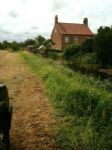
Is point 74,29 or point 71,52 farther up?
point 74,29

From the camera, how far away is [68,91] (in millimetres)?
10609

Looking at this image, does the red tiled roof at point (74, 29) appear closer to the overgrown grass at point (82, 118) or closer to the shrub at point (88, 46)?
the shrub at point (88, 46)

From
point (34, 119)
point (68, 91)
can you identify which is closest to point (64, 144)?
point (34, 119)

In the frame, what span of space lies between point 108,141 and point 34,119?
8.79 ft

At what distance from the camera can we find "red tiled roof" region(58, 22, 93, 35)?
7112cm

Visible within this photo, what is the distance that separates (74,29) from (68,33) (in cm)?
299

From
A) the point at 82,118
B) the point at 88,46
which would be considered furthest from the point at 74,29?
the point at 82,118

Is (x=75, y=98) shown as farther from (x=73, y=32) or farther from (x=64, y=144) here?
(x=73, y=32)

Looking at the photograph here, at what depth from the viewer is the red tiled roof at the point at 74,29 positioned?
2800 inches

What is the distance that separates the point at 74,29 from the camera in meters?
73.0

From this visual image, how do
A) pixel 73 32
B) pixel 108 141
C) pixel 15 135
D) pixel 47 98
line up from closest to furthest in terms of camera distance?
pixel 108 141 → pixel 15 135 → pixel 47 98 → pixel 73 32

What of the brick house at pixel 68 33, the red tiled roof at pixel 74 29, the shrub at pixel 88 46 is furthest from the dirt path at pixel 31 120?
the red tiled roof at pixel 74 29

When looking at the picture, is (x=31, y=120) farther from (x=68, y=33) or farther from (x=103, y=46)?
(x=68, y=33)

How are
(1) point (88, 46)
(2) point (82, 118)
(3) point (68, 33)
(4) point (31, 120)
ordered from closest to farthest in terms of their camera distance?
(2) point (82, 118) → (4) point (31, 120) → (1) point (88, 46) → (3) point (68, 33)
